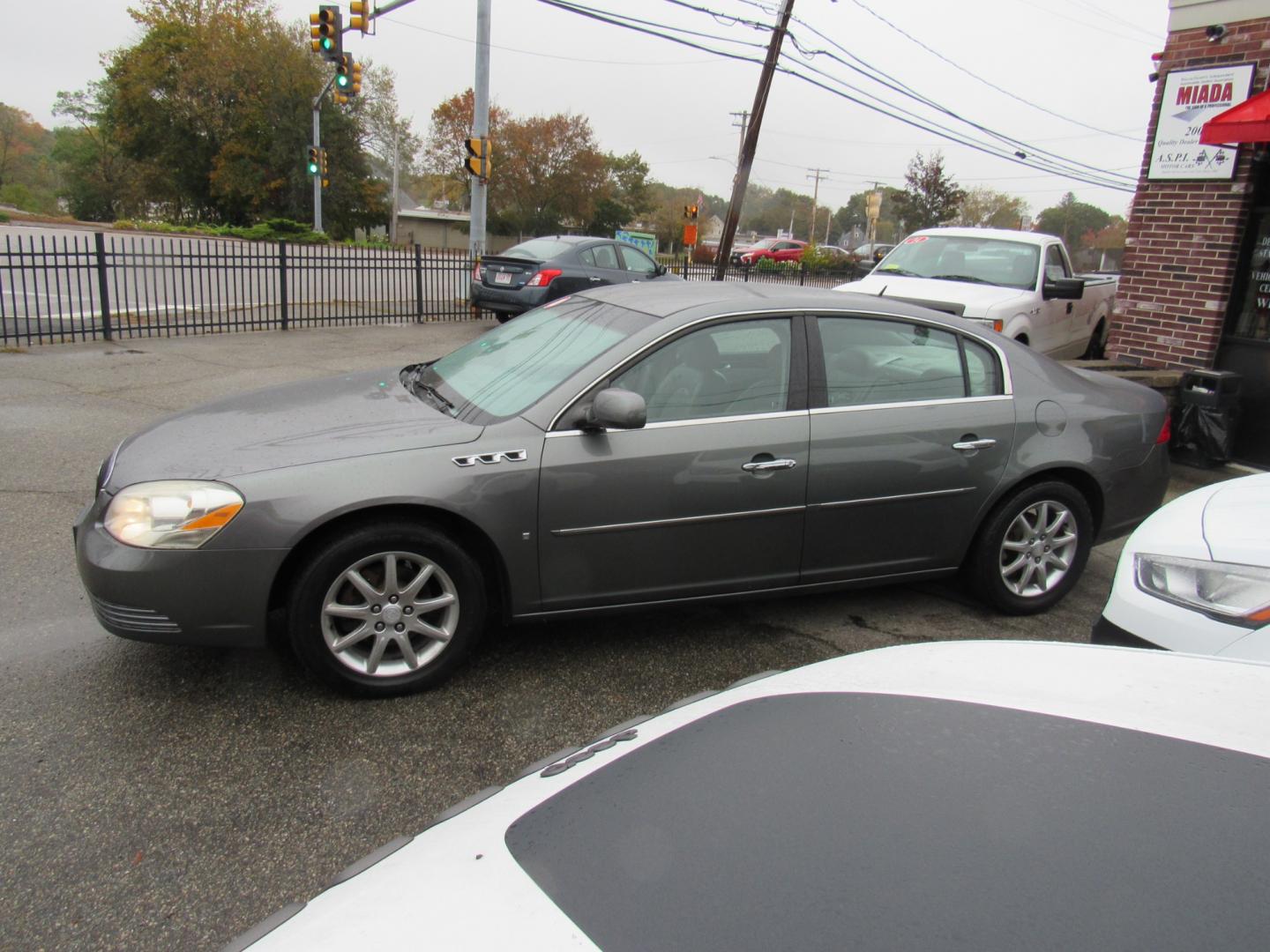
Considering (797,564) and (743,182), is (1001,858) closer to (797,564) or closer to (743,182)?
(797,564)

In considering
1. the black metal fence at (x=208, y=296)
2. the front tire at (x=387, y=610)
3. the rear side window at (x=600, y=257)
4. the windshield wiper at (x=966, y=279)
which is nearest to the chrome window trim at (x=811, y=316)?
the front tire at (x=387, y=610)

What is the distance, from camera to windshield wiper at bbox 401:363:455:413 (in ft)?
12.6

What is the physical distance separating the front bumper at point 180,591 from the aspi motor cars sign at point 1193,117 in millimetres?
8344

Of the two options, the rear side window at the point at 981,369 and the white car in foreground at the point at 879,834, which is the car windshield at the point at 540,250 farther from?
the white car in foreground at the point at 879,834

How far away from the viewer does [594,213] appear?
67312mm

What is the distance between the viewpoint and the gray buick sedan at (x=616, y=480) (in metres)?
3.18

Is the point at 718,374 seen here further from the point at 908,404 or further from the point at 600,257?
the point at 600,257

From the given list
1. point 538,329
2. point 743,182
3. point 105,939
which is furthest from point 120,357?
point 743,182

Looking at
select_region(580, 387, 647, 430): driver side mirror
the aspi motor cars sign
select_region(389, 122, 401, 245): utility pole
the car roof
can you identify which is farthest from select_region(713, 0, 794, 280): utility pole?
select_region(389, 122, 401, 245): utility pole

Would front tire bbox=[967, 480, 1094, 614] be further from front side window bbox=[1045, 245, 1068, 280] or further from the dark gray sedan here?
the dark gray sedan

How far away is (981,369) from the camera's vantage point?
4.35m

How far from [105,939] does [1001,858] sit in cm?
216

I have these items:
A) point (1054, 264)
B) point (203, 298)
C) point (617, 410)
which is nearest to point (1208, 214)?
point (1054, 264)

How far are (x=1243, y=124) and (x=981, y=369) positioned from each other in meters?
4.30
